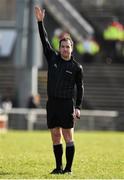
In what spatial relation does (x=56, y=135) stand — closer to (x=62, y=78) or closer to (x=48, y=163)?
(x=62, y=78)

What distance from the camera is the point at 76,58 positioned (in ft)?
147

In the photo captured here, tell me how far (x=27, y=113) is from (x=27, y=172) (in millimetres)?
22254

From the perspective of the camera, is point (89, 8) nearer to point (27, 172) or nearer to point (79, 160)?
point (79, 160)

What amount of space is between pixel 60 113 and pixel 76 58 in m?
31.1

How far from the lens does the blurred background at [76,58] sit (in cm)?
3691

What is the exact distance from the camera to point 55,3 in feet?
155

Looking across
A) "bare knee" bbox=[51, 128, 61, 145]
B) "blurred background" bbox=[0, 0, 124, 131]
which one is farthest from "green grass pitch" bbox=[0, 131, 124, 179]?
"blurred background" bbox=[0, 0, 124, 131]

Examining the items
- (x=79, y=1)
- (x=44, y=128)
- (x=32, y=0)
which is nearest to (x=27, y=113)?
(x=44, y=128)

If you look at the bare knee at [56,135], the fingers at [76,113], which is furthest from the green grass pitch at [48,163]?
the fingers at [76,113]

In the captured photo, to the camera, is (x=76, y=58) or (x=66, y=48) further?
(x=76, y=58)

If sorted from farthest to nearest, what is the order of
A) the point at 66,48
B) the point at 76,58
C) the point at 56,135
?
the point at 76,58
the point at 56,135
the point at 66,48

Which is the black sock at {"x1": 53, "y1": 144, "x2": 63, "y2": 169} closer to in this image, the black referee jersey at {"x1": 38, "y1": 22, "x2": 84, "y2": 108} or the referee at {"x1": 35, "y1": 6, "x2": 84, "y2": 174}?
the referee at {"x1": 35, "y1": 6, "x2": 84, "y2": 174}

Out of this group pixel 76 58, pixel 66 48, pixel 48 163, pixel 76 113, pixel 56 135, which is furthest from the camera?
pixel 76 58

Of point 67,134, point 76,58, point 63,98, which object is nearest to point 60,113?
point 63,98
